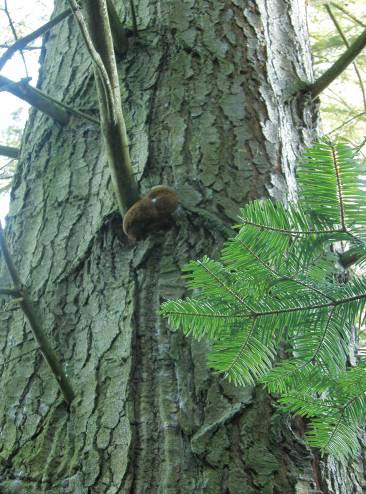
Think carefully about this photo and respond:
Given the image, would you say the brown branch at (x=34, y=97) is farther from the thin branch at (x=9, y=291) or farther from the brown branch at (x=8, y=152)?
the thin branch at (x=9, y=291)

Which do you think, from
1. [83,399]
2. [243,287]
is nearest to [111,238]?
[83,399]

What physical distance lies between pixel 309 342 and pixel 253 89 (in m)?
1.01

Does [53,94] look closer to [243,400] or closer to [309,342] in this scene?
[243,400]

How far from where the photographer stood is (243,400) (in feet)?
4.35

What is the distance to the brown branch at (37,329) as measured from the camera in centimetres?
136

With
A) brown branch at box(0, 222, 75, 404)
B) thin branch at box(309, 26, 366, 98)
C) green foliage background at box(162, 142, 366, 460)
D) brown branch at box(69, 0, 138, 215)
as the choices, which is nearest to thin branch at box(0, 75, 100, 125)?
brown branch at box(69, 0, 138, 215)

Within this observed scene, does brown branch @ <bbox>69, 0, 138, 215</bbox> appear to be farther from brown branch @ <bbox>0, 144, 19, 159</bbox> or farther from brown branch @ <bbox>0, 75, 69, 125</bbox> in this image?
brown branch @ <bbox>0, 144, 19, 159</bbox>

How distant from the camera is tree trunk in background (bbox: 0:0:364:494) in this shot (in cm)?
128

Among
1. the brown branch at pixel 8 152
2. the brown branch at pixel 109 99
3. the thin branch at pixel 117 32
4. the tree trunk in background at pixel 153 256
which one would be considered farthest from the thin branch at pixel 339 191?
the brown branch at pixel 8 152

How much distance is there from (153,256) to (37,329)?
34 cm

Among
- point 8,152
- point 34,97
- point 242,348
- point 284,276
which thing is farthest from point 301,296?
point 8,152

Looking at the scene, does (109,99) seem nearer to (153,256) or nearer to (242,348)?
(153,256)

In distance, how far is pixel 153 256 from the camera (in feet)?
5.08

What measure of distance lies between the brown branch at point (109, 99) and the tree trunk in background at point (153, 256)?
4.6 inches
